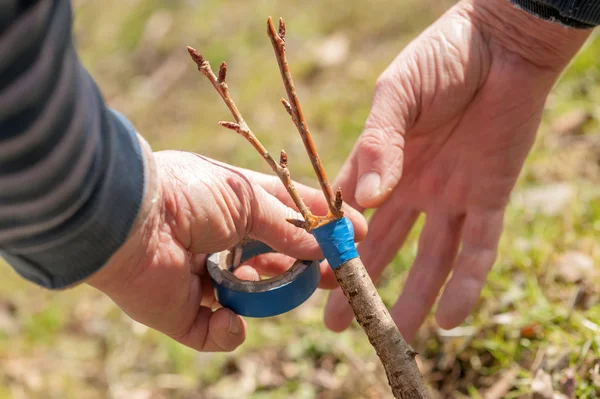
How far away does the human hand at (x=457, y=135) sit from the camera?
7.15 ft

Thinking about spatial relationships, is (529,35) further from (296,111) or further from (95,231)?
(95,231)

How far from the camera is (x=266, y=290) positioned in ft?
5.77

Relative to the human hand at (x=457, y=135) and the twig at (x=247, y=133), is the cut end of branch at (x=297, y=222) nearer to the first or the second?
the twig at (x=247, y=133)

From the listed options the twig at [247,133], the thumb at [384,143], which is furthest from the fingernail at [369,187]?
the twig at [247,133]

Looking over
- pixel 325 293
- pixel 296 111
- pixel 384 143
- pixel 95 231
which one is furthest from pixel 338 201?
pixel 325 293

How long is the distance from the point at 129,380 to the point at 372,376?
49.4 inches

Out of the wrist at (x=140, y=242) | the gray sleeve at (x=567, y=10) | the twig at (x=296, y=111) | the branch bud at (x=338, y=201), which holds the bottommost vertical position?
the wrist at (x=140, y=242)

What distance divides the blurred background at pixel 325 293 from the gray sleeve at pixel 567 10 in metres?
0.96

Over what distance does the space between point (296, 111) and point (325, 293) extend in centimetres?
172

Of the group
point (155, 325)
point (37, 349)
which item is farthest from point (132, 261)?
point (37, 349)

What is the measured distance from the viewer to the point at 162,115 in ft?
18.2

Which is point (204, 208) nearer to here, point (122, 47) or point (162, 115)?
point (162, 115)

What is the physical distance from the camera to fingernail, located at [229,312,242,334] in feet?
6.03

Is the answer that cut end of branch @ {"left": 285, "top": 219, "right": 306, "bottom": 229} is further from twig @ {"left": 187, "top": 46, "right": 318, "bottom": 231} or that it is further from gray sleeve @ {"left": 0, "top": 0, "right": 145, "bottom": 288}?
gray sleeve @ {"left": 0, "top": 0, "right": 145, "bottom": 288}
